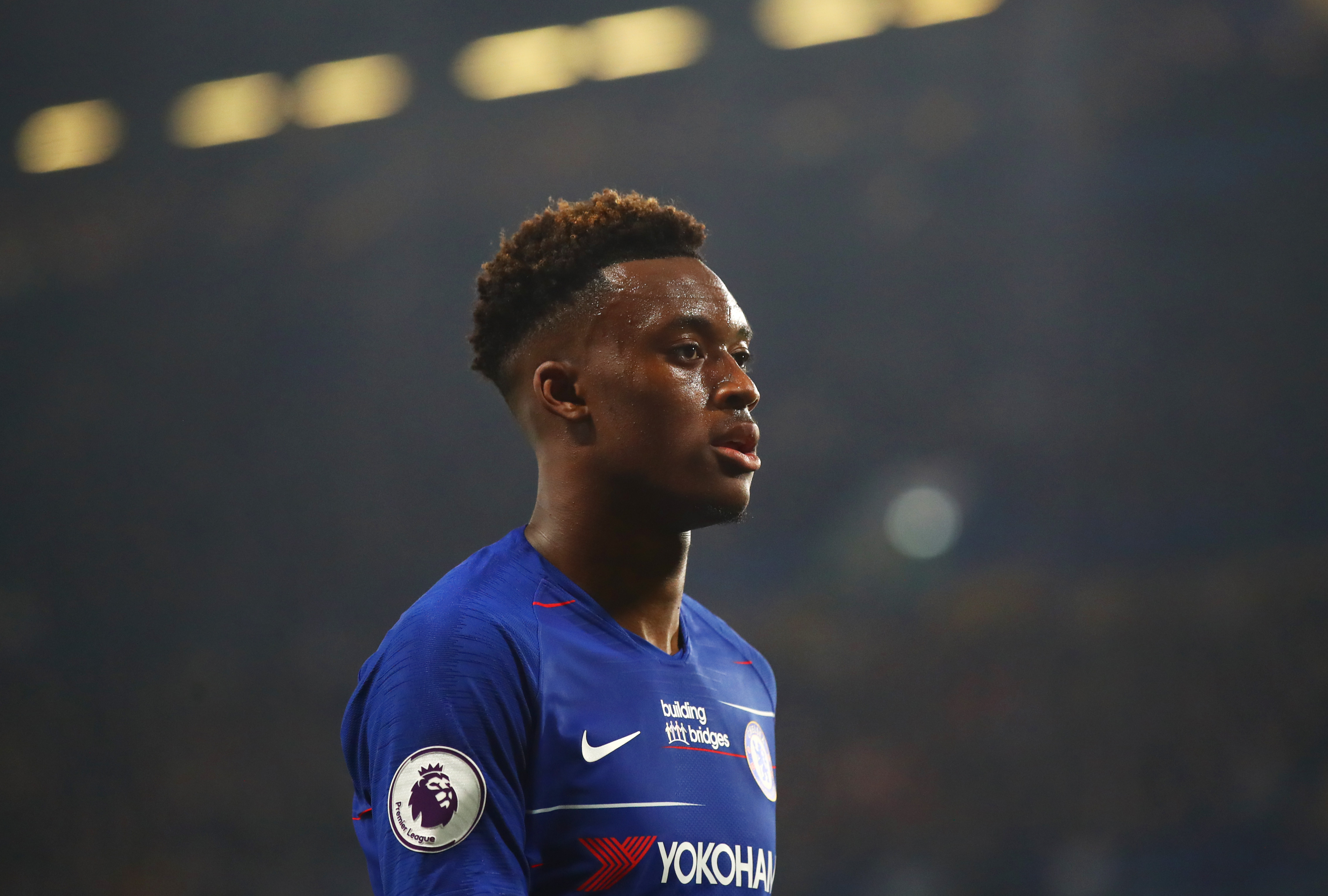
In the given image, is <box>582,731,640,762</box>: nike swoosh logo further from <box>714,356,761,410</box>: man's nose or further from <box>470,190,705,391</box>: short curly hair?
<box>470,190,705,391</box>: short curly hair

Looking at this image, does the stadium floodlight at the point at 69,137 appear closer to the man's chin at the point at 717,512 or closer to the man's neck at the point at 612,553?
the man's neck at the point at 612,553

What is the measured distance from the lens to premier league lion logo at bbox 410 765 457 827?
132cm

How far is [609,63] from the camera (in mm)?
8945

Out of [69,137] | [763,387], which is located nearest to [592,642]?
[763,387]

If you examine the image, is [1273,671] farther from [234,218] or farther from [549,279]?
[234,218]

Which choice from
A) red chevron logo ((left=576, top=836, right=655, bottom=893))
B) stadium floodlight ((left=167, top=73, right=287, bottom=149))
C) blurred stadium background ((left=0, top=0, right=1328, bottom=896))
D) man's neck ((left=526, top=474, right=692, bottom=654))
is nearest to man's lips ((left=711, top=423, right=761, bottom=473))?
man's neck ((left=526, top=474, right=692, bottom=654))

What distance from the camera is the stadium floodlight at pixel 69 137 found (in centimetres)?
859

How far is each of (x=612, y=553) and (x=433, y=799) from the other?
499 mm

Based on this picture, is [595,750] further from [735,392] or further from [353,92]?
[353,92]

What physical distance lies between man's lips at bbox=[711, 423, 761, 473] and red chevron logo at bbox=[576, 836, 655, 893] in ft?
1.80

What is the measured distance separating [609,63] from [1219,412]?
523 centimetres

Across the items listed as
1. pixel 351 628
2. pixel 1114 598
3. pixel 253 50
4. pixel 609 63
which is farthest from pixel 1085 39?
pixel 351 628

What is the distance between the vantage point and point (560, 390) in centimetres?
173

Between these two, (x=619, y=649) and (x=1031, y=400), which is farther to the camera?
(x=1031, y=400)
